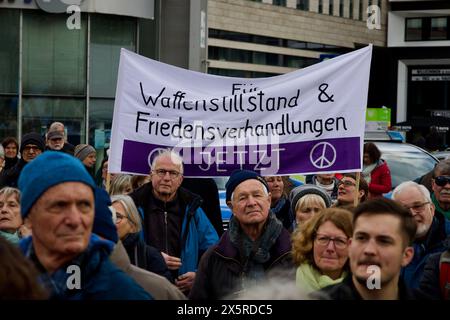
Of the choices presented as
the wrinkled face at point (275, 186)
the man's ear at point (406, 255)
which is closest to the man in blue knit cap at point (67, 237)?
the man's ear at point (406, 255)

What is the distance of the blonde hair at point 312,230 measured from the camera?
5.89m

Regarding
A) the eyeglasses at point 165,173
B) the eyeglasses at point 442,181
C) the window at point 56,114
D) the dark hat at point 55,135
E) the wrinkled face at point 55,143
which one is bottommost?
the eyeglasses at point 442,181

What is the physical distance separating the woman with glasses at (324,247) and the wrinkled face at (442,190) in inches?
110

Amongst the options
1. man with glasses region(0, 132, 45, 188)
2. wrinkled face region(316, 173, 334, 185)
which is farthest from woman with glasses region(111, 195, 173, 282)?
man with glasses region(0, 132, 45, 188)

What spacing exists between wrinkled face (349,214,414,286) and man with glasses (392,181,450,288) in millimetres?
2257

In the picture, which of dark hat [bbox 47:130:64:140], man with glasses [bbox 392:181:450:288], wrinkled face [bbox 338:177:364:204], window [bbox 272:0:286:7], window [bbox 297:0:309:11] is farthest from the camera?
window [bbox 297:0:309:11]

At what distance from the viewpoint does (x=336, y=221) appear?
589 cm

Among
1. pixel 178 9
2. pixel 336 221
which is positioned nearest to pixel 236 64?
pixel 178 9

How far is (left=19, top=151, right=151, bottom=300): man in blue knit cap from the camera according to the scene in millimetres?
4109

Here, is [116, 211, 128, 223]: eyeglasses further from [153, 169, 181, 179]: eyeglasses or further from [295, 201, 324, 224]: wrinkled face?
[295, 201, 324, 224]: wrinkled face

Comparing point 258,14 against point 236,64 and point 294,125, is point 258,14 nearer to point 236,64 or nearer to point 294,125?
point 236,64

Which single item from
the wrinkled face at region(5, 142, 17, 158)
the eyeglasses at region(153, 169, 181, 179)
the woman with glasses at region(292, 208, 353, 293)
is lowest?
the woman with glasses at region(292, 208, 353, 293)

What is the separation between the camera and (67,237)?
13.5 ft

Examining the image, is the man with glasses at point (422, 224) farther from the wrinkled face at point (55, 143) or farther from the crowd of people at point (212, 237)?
the wrinkled face at point (55, 143)
